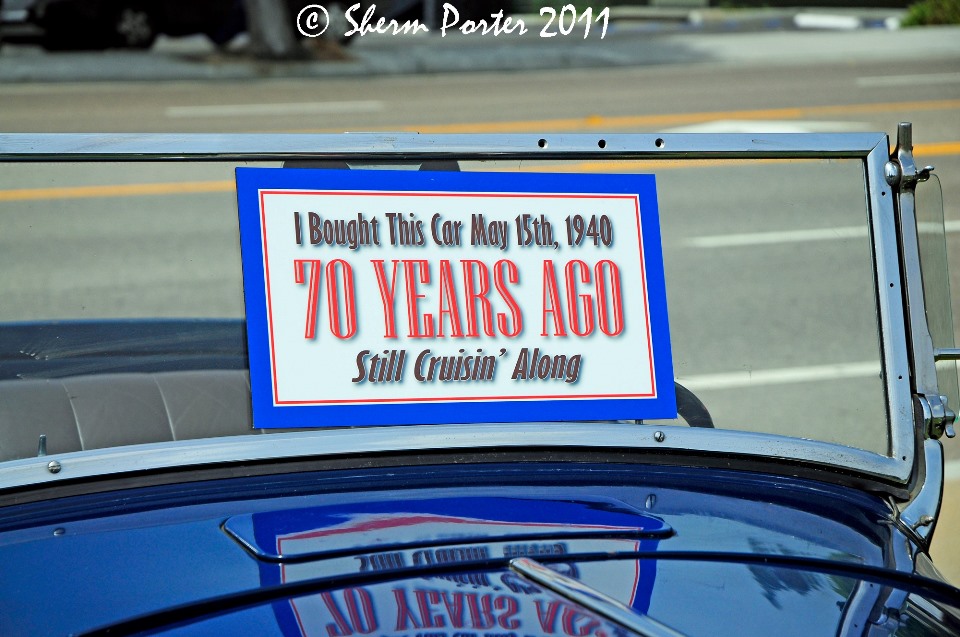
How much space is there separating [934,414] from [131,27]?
15796mm

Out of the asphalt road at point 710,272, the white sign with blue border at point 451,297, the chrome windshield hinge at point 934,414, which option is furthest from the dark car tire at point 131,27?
the chrome windshield hinge at point 934,414

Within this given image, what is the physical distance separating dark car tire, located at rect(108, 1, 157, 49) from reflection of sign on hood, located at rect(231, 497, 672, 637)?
15.8 metres

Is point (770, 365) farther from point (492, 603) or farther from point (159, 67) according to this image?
point (159, 67)

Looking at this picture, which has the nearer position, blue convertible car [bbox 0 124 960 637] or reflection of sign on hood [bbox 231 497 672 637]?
reflection of sign on hood [bbox 231 497 672 637]

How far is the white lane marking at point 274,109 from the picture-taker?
40.1 feet

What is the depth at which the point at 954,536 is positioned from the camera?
3.69m

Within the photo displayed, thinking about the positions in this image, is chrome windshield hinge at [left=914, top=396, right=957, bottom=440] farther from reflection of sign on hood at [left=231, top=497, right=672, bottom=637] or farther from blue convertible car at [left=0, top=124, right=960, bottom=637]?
reflection of sign on hood at [left=231, top=497, right=672, bottom=637]

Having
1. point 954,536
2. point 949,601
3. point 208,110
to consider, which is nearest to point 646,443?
point 949,601

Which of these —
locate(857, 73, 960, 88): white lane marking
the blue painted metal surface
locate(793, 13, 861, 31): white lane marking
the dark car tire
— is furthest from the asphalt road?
locate(793, 13, 861, 31): white lane marking

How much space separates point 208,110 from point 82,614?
11.7 metres

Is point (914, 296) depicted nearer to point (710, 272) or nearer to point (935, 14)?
point (710, 272)

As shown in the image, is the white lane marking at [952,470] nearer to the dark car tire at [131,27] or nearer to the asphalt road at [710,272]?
the asphalt road at [710,272]

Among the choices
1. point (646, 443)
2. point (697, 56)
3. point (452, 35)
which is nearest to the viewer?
point (646, 443)

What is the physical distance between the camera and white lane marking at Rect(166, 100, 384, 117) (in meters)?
12.2
